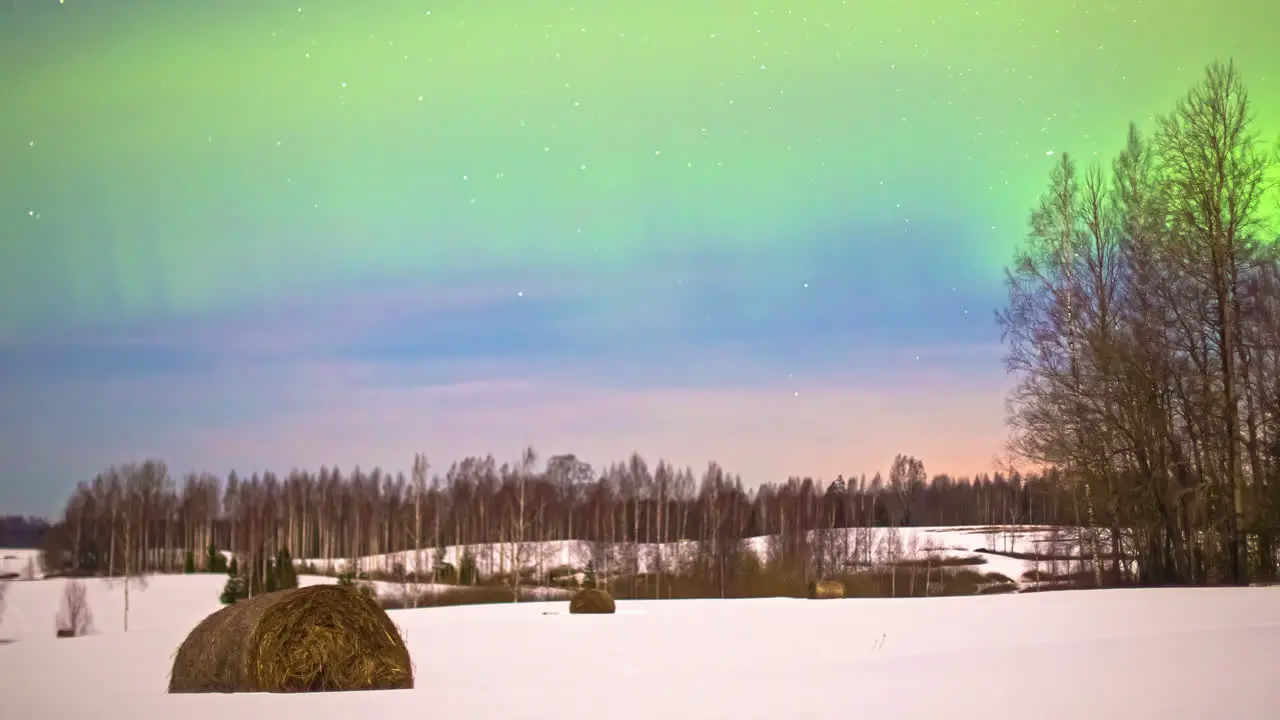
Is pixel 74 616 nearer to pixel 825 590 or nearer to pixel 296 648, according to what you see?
pixel 825 590

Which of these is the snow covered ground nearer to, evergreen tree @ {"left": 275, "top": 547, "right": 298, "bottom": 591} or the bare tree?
evergreen tree @ {"left": 275, "top": 547, "right": 298, "bottom": 591}

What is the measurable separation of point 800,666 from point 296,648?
5.68 metres

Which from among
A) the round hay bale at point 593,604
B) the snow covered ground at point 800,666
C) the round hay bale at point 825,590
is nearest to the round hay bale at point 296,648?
the snow covered ground at point 800,666

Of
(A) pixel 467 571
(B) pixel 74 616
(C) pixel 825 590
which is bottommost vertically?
(A) pixel 467 571

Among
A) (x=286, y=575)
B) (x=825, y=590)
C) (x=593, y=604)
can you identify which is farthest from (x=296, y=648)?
(x=286, y=575)

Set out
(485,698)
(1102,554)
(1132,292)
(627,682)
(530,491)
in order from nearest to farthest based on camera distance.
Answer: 1. (485,698)
2. (627,682)
3. (1132,292)
4. (1102,554)
5. (530,491)

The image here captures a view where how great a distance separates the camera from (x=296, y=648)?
1202 centimetres

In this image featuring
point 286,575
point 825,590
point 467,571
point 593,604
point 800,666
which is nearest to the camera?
point 800,666

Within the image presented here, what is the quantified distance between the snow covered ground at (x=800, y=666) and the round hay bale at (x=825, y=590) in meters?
6.29

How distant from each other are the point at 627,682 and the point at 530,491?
2760 inches

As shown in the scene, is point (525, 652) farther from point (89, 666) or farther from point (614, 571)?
point (614, 571)

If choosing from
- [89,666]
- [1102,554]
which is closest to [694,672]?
[89,666]

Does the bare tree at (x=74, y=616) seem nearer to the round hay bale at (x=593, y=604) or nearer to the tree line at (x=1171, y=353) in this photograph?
the round hay bale at (x=593, y=604)

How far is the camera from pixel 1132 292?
2855 centimetres
